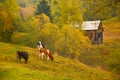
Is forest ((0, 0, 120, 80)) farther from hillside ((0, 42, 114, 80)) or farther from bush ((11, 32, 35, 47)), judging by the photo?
hillside ((0, 42, 114, 80))

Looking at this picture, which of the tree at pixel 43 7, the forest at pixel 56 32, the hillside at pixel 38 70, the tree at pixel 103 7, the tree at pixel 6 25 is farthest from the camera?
the tree at pixel 43 7

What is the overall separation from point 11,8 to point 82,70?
26.6 meters

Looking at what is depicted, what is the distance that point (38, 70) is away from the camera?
91.7 ft

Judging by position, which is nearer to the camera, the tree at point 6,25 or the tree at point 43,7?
the tree at point 6,25

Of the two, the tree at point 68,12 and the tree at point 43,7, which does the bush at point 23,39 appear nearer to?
the tree at point 68,12

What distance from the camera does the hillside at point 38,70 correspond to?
25052mm

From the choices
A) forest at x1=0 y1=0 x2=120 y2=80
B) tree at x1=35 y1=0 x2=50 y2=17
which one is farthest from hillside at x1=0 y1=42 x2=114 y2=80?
tree at x1=35 y1=0 x2=50 y2=17

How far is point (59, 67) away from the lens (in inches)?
1246

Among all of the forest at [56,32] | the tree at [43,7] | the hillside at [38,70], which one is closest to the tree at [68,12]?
the forest at [56,32]

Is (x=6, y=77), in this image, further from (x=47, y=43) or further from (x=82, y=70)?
(x=47, y=43)

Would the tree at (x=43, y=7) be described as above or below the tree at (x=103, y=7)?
above

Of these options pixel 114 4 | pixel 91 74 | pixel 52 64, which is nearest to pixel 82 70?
pixel 91 74

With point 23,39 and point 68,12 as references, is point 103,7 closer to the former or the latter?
point 23,39

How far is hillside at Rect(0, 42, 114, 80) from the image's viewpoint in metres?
25.1
